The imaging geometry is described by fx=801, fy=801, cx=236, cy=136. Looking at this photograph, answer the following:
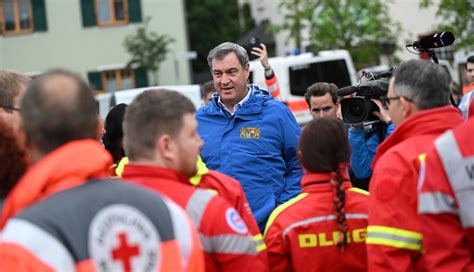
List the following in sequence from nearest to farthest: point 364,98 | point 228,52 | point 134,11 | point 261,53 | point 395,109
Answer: point 395,109 → point 364,98 → point 228,52 → point 261,53 → point 134,11

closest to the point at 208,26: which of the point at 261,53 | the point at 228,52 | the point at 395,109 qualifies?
the point at 261,53

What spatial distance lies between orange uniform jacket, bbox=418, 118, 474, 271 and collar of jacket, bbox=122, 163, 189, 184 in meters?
1.02

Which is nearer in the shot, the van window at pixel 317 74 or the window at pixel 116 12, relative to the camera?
the van window at pixel 317 74

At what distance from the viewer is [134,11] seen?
30750 millimetres

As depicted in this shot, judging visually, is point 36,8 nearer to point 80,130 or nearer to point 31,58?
point 31,58

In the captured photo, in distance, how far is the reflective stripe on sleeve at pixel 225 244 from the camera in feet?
10.4

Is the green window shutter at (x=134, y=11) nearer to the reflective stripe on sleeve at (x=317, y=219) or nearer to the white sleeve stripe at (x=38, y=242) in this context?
the reflective stripe on sleeve at (x=317, y=219)

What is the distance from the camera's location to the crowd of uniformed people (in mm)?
2463

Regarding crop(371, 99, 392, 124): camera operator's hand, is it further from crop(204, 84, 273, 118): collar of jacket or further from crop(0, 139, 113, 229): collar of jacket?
crop(0, 139, 113, 229): collar of jacket

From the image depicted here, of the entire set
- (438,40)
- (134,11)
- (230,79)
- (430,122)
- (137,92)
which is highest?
(134,11)

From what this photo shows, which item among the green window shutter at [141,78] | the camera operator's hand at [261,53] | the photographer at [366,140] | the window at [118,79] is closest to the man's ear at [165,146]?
the photographer at [366,140]

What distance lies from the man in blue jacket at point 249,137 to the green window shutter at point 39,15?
83.4 feet

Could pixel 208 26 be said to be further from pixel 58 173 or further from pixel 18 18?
pixel 58 173

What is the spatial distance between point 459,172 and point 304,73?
42.9 ft
